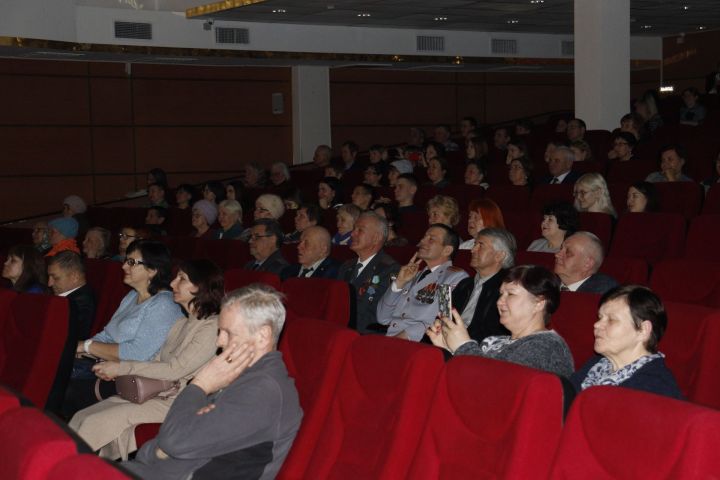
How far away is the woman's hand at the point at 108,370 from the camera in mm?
3846

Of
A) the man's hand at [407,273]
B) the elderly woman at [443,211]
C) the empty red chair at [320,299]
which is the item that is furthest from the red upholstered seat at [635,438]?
the elderly woman at [443,211]

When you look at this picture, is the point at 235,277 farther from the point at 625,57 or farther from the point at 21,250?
the point at 625,57

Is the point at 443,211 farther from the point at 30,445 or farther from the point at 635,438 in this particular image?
the point at 30,445

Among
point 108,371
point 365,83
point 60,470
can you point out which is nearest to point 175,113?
point 365,83

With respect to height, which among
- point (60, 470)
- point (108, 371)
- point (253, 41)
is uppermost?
point (253, 41)

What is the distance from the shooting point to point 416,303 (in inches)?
174

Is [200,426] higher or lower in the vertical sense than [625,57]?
lower

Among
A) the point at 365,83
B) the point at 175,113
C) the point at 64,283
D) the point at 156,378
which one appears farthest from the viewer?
the point at 365,83

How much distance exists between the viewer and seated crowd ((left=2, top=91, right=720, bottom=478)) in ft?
8.77

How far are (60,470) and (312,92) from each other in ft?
37.7

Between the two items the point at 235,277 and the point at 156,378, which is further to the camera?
the point at 235,277

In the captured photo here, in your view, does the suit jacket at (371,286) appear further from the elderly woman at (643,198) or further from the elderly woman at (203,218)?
the elderly woman at (203,218)

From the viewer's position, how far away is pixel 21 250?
519 cm

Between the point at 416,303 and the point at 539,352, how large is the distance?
4.99 feet
